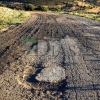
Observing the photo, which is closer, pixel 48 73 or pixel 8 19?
pixel 48 73

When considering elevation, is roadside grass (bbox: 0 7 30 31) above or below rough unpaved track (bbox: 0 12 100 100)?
below

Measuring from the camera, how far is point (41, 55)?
9.53 m

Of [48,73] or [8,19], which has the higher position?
[48,73]

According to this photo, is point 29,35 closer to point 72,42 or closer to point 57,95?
point 72,42

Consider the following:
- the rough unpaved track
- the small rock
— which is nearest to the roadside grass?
the rough unpaved track

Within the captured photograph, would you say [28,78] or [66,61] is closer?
[28,78]

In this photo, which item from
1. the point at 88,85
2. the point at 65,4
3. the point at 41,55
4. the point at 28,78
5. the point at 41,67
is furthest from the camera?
the point at 65,4

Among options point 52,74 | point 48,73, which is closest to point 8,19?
point 48,73

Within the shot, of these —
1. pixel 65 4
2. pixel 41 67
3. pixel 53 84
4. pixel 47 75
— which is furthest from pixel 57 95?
pixel 65 4

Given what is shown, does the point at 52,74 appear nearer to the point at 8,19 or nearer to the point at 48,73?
the point at 48,73

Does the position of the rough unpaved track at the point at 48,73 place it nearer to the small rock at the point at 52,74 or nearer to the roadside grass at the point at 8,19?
the small rock at the point at 52,74

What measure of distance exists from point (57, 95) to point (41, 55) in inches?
144

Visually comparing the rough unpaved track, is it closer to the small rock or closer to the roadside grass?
the small rock

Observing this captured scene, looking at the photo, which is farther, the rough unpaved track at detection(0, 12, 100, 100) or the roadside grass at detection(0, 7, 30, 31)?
the roadside grass at detection(0, 7, 30, 31)
